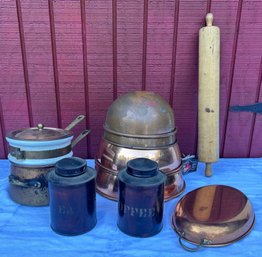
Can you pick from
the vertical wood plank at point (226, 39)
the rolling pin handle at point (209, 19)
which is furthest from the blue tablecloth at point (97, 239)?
the rolling pin handle at point (209, 19)

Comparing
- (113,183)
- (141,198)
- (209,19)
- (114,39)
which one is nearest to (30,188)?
(113,183)

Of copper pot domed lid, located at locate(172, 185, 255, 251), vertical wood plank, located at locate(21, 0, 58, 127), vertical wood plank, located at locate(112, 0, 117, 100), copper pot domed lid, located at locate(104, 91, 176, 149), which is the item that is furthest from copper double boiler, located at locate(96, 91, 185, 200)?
vertical wood plank, located at locate(21, 0, 58, 127)

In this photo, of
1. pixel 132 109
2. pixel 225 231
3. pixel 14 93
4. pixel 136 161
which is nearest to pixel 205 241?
pixel 225 231

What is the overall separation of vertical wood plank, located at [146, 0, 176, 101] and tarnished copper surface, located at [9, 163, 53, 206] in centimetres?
54

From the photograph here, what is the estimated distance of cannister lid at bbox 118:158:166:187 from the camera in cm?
63

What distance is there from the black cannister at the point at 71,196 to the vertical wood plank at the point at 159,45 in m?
0.52

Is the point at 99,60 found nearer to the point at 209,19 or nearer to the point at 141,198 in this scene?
the point at 209,19

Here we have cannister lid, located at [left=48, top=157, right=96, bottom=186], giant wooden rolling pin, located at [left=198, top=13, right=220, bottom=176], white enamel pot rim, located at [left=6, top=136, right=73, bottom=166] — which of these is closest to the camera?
cannister lid, located at [left=48, top=157, right=96, bottom=186]

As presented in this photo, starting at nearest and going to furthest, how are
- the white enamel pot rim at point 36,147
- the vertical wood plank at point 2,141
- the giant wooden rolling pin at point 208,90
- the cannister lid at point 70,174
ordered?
the cannister lid at point 70,174 → the white enamel pot rim at point 36,147 → the giant wooden rolling pin at point 208,90 → the vertical wood plank at point 2,141

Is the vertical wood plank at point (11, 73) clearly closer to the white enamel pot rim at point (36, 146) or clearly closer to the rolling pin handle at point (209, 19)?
the white enamel pot rim at point (36, 146)

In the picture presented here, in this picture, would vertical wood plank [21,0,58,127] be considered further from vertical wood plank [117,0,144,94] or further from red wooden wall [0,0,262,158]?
vertical wood plank [117,0,144,94]

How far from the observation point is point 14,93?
1.05 m

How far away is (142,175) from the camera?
0.63 m

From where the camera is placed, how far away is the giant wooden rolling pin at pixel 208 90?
0.91 metres
